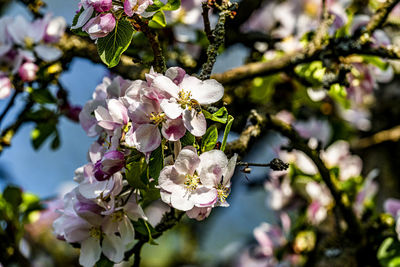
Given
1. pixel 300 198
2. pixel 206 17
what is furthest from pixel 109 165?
pixel 300 198

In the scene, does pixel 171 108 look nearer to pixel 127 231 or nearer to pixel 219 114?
pixel 219 114

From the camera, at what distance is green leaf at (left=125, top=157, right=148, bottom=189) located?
629 millimetres

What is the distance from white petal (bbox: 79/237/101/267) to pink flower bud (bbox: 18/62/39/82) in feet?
1.72

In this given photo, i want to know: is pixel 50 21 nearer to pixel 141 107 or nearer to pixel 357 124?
pixel 141 107

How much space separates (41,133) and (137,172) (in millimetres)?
667

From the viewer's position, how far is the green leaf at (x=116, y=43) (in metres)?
0.61

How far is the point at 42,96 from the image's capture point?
1.09 metres

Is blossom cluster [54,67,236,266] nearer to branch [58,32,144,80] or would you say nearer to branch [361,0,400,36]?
branch [58,32,144,80]

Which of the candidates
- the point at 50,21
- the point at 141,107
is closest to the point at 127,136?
the point at 141,107

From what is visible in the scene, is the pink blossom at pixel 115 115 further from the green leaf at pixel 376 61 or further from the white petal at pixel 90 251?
the green leaf at pixel 376 61

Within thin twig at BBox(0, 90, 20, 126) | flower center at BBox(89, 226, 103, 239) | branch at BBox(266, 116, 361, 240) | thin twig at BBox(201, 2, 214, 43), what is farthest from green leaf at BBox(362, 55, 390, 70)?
thin twig at BBox(0, 90, 20, 126)

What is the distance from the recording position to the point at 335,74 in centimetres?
97

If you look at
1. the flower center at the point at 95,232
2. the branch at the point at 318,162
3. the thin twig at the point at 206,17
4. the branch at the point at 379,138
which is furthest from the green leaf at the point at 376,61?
the branch at the point at 379,138

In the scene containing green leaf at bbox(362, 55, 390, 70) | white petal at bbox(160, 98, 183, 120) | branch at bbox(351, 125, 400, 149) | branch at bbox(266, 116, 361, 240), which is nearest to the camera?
white petal at bbox(160, 98, 183, 120)
